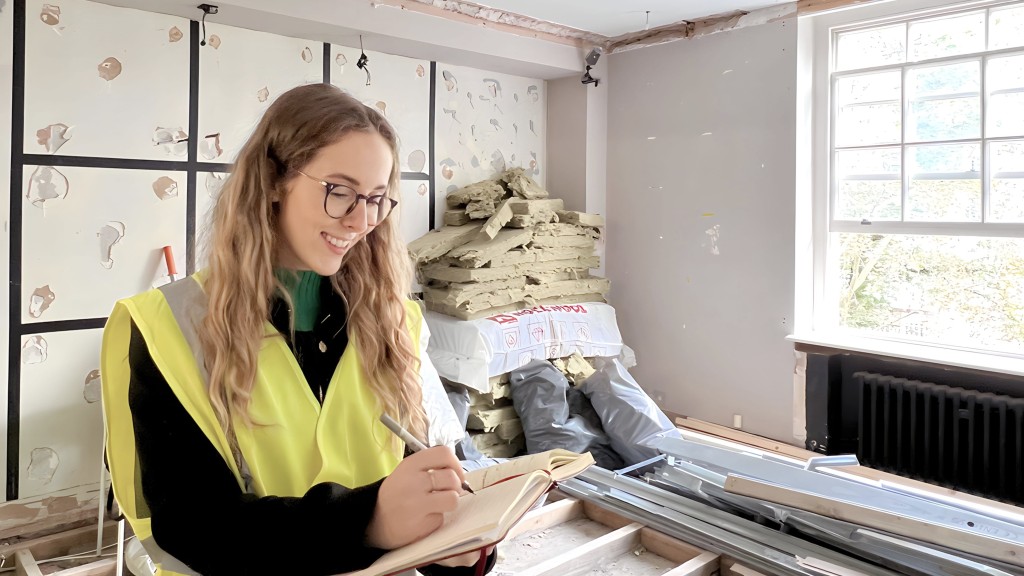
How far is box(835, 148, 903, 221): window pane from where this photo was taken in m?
3.55

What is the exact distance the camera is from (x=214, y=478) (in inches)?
40.3

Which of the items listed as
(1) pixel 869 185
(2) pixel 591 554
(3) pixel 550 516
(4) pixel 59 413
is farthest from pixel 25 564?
(1) pixel 869 185

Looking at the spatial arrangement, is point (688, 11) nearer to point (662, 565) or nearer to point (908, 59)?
point (908, 59)

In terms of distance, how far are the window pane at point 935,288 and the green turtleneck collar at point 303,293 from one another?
3219mm

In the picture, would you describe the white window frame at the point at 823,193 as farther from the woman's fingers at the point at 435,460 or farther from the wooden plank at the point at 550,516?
the woman's fingers at the point at 435,460

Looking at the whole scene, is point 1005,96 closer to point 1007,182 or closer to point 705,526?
point 1007,182

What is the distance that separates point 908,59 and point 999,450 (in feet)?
5.96

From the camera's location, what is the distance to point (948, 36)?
133 inches

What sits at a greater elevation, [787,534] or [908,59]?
[908,59]

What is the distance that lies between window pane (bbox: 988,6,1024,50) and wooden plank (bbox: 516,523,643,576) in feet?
8.66

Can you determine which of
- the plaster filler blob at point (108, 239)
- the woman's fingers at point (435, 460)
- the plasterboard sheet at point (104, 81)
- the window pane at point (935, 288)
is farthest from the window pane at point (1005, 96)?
the plaster filler blob at point (108, 239)

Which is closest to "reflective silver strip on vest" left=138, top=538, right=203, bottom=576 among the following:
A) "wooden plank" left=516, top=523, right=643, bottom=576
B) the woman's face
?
the woman's face

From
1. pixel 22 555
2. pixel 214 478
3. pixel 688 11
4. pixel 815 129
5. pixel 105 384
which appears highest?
pixel 688 11

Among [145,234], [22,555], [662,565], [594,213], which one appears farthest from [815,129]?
[22,555]
